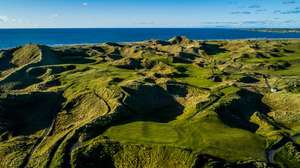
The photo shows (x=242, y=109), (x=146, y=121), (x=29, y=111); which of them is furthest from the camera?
(x=242, y=109)

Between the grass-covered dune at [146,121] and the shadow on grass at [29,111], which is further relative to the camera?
the shadow on grass at [29,111]

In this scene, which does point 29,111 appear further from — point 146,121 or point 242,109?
point 242,109

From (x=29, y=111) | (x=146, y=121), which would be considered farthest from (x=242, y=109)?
(x=29, y=111)

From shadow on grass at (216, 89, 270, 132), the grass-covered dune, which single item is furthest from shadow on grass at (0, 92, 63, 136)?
shadow on grass at (216, 89, 270, 132)

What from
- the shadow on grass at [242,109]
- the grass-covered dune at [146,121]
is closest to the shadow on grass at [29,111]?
the grass-covered dune at [146,121]

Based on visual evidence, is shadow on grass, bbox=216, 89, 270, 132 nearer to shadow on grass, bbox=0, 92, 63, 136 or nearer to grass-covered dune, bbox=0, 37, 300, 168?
grass-covered dune, bbox=0, 37, 300, 168

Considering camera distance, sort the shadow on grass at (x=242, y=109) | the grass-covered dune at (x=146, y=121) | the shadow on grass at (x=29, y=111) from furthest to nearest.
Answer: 1. the shadow on grass at (x=242, y=109)
2. the shadow on grass at (x=29, y=111)
3. the grass-covered dune at (x=146, y=121)

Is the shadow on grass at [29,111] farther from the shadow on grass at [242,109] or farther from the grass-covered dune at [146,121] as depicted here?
the shadow on grass at [242,109]

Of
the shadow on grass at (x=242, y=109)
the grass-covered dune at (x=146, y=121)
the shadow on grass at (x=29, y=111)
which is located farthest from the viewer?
the shadow on grass at (x=242, y=109)

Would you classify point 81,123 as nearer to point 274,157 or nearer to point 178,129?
point 178,129
